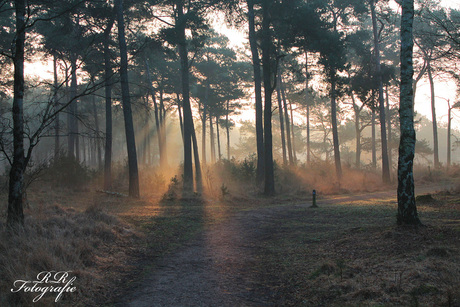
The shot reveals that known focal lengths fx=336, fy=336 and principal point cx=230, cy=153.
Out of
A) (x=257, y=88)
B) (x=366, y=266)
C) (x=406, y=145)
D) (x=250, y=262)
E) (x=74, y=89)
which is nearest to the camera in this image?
(x=366, y=266)

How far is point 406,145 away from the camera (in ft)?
23.1

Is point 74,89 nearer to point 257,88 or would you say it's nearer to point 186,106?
point 186,106

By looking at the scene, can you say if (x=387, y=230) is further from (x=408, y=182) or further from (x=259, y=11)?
(x=259, y=11)

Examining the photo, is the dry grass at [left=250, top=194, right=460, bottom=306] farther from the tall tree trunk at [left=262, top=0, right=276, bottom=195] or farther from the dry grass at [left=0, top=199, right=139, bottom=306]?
the tall tree trunk at [left=262, top=0, right=276, bottom=195]

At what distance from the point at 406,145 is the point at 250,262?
4.05 metres

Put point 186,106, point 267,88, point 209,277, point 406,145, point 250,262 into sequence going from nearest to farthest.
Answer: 1. point 209,277
2. point 250,262
3. point 406,145
4. point 267,88
5. point 186,106

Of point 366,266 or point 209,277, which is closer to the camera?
point 366,266

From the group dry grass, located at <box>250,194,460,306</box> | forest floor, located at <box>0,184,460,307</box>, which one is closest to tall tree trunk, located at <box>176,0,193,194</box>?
forest floor, located at <box>0,184,460,307</box>

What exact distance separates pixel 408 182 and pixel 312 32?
43.2 feet

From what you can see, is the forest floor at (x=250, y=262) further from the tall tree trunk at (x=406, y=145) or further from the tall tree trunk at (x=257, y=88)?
the tall tree trunk at (x=257, y=88)

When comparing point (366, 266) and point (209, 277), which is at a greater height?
point (366, 266)

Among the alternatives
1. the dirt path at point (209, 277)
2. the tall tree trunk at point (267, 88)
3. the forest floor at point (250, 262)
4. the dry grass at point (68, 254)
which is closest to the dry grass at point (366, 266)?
the forest floor at point (250, 262)

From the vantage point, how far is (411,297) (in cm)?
402

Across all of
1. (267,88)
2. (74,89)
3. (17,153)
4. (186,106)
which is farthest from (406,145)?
(74,89)
